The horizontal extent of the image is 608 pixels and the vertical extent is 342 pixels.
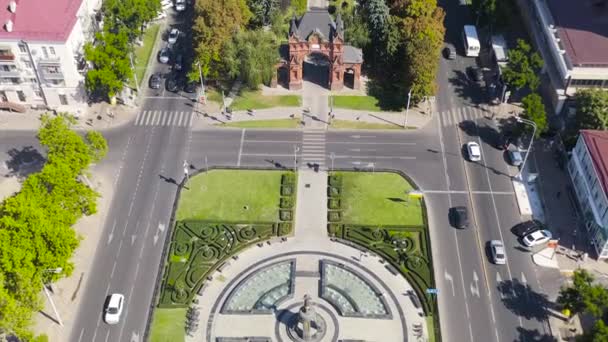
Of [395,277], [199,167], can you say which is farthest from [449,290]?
[199,167]

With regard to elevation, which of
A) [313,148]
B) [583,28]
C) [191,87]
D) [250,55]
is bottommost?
[313,148]

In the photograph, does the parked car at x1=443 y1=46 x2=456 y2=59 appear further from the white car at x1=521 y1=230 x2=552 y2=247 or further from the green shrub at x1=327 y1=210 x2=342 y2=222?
the green shrub at x1=327 y1=210 x2=342 y2=222

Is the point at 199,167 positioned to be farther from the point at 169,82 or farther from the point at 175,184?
the point at 169,82

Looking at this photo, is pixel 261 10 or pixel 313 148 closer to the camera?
pixel 313 148

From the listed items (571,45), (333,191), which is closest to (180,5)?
(333,191)

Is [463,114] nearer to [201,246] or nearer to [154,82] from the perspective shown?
[201,246]

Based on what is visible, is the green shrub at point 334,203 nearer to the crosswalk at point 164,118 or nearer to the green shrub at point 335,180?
the green shrub at point 335,180
